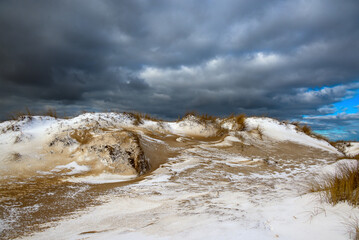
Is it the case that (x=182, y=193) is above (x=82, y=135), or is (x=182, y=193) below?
below

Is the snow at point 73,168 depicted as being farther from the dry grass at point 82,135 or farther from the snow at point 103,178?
the dry grass at point 82,135

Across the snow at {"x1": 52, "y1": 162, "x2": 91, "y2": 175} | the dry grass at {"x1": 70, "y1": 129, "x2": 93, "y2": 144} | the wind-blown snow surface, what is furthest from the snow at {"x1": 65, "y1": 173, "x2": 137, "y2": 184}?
the dry grass at {"x1": 70, "y1": 129, "x2": 93, "y2": 144}

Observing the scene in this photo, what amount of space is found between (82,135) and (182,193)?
4.79m

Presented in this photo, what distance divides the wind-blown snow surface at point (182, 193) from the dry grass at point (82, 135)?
229mm

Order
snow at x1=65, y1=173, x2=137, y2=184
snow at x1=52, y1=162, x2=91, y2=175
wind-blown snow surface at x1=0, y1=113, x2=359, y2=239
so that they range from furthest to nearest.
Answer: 1. snow at x1=52, y1=162, x2=91, y2=175
2. snow at x1=65, y1=173, x2=137, y2=184
3. wind-blown snow surface at x1=0, y1=113, x2=359, y2=239

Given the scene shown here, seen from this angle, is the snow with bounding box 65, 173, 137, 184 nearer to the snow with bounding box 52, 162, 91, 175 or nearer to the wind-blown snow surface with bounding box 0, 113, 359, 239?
the wind-blown snow surface with bounding box 0, 113, 359, 239

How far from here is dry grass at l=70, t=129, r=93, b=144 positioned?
685 centimetres

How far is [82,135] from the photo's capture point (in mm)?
7145

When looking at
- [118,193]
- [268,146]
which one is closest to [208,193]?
[118,193]

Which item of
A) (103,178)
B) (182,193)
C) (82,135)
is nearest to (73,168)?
(103,178)

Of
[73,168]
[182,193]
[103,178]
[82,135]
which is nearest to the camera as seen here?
[182,193]

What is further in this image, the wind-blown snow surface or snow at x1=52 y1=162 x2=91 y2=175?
snow at x1=52 y1=162 x2=91 y2=175

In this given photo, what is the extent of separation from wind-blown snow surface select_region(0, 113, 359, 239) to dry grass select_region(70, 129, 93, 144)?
229 millimetres

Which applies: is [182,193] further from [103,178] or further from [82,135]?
[82,135]
